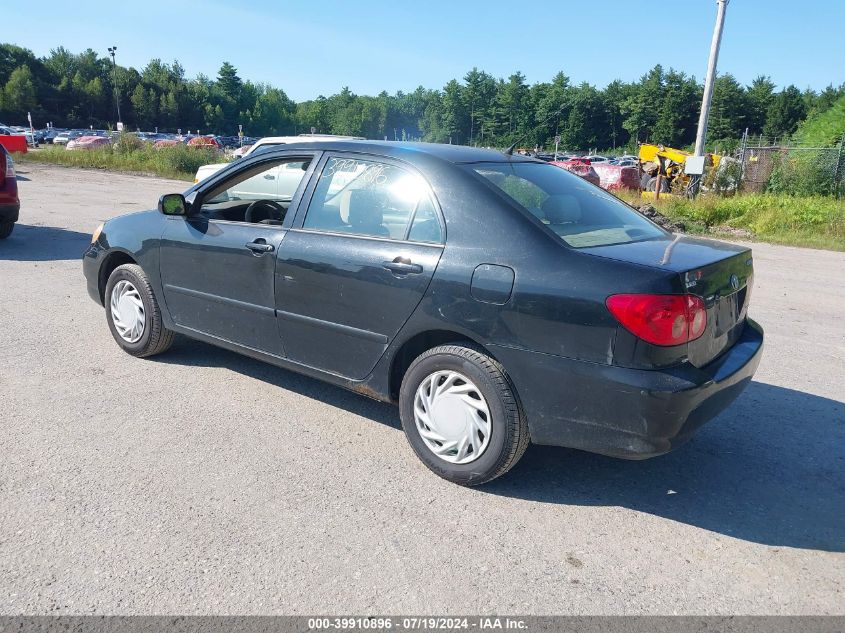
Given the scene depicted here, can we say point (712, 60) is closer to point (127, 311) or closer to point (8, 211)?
point (8, 211)

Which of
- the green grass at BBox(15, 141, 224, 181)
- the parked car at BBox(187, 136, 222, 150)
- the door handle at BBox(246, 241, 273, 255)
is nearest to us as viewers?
Result: the door handle at BBox(246, 241, 273, 255)

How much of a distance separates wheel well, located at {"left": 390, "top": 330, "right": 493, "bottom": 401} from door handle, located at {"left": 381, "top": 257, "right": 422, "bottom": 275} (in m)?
0.32

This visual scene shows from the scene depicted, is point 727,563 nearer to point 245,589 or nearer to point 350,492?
point 350,492

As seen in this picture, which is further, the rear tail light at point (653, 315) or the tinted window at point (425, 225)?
the tinted window at point (425, 225)

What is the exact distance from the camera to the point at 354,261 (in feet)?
12.2

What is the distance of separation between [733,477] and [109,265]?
464cm

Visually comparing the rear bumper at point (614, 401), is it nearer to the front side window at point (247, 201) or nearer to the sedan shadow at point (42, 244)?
the front side window at point (247, 201)

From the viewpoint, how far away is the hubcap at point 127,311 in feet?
16.6

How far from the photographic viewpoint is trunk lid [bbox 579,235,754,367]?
A: 3.07 metres

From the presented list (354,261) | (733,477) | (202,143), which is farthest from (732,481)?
(202,143)

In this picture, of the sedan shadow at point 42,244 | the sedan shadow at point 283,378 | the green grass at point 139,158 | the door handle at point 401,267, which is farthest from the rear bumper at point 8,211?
the green grass at point 139,158

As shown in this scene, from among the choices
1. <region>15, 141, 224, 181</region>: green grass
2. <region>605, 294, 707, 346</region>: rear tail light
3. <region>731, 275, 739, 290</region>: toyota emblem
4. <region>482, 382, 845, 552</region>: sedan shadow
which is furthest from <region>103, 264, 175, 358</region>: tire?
<region>15, 141, 224, 181</region>: green grass

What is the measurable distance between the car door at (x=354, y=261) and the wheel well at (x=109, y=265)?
6.32 feet

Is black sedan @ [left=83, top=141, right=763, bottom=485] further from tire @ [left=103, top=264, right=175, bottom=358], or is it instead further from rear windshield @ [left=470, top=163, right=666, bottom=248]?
tire @ [left=103, top=264, right=175, bottom=358]
